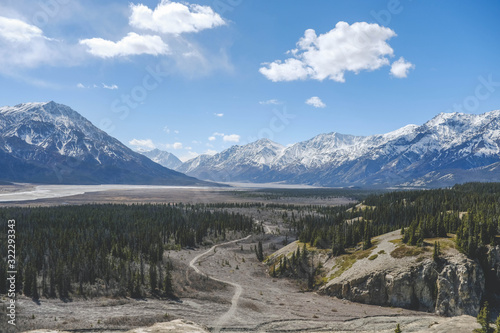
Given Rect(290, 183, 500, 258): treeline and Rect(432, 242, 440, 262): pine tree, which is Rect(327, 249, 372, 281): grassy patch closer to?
Rect(290, 183, 500, 258): treeline

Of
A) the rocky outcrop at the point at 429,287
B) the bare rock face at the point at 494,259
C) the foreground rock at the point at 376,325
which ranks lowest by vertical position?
the foreground rock at the point at 376,325

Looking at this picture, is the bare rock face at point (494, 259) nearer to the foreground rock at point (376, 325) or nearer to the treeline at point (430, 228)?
the treeline at point (430, 228)

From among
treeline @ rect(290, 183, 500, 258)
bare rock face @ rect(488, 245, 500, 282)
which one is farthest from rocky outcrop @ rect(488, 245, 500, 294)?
treeline @ rect(290, 183, 500, 258)

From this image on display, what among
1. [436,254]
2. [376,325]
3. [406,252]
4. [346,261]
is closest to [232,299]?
[376,325]

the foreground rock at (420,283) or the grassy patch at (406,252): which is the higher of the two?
the grassy patch at (406,252)

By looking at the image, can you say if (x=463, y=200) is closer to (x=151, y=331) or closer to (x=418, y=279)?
(x=418, y=279)

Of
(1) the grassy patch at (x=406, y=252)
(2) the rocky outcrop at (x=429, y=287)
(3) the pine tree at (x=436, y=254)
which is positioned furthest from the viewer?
(1) the grassy patch at (x=406, y=252)

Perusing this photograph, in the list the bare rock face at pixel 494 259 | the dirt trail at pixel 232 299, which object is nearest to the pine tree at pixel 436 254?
the bare rock face at pixel 494 259

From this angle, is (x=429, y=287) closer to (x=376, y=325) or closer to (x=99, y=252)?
(x=376, y=325)
